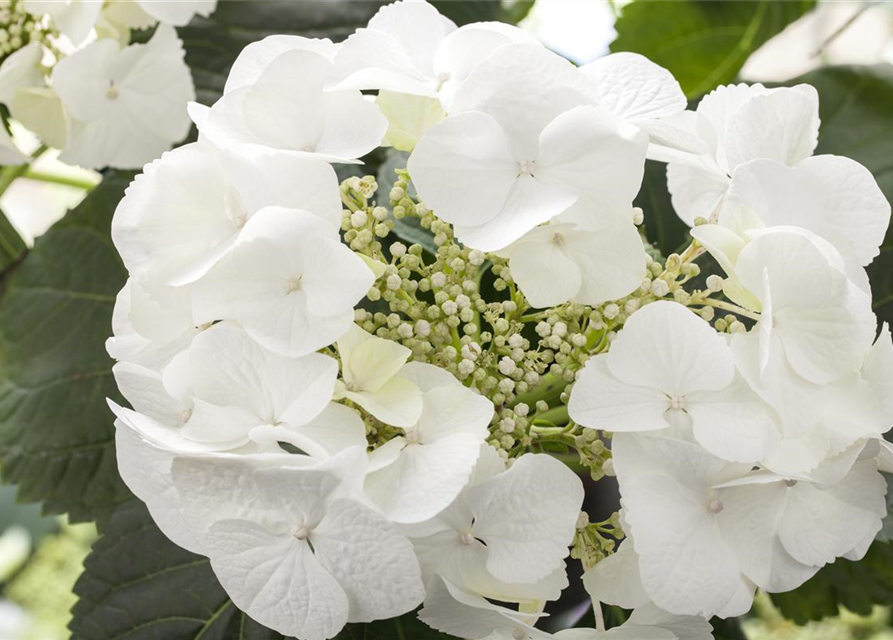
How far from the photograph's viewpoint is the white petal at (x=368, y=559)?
0.30 metres

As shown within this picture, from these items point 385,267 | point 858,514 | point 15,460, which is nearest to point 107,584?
point 15,460

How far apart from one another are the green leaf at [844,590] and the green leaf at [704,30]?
0.35 metres

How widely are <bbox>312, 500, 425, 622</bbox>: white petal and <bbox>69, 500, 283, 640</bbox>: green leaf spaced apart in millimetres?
169

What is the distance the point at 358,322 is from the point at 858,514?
20cm

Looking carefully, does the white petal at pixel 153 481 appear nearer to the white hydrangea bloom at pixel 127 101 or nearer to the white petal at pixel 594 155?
the white petal at pixel 594 155

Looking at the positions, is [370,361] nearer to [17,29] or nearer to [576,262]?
[576,262]

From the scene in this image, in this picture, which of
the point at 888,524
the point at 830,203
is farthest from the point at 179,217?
the point at 888,524

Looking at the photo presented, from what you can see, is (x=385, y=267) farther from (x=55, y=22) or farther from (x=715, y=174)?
(x=55, y=22)

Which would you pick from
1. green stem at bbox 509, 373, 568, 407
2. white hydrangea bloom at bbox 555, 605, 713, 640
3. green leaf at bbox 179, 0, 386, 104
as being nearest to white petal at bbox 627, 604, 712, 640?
white hydrangea bloom at bbox 555, 605, 713, 640

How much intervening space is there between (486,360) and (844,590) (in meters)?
0.36

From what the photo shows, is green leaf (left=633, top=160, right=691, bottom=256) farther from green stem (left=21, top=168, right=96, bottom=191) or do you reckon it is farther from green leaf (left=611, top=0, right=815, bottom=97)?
green stem (left=21, top=168, right=96, bottom=191)

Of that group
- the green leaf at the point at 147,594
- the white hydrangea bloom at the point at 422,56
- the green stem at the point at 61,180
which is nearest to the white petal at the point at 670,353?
the white hydrangea bloom at the point at 422,56

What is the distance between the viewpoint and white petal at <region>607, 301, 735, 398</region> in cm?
32

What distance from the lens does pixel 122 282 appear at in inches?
25.5
